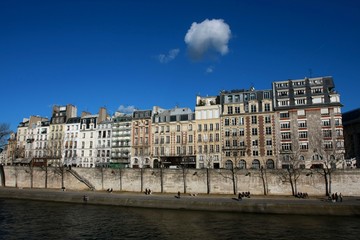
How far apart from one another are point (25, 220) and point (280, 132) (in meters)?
47.1

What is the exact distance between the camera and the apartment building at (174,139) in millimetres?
68500

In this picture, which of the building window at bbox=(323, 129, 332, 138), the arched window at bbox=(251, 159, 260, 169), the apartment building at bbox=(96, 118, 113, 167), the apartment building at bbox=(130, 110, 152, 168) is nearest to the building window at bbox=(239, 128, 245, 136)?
the arched window at bbox=(251, 159, 260, 169)

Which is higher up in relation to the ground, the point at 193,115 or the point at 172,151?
the point at 193,115

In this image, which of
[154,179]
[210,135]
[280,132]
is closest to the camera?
[154,179]

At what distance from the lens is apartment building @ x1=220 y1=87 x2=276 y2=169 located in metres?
61.8

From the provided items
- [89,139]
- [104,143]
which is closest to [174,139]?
[104,143]

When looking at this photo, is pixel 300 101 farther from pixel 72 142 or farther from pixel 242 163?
pixel 72 142

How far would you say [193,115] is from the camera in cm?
7062

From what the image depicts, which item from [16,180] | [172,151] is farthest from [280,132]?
[16,180]

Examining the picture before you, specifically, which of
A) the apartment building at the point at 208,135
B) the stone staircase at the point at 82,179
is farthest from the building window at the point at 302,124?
the stone staircase at the point at 82,179

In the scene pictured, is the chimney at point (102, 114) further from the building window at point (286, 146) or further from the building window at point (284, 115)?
the building window at point (286, 146)

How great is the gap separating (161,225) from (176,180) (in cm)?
2194

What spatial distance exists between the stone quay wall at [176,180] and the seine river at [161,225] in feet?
40.7

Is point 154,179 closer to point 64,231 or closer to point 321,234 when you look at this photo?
point 64,231
